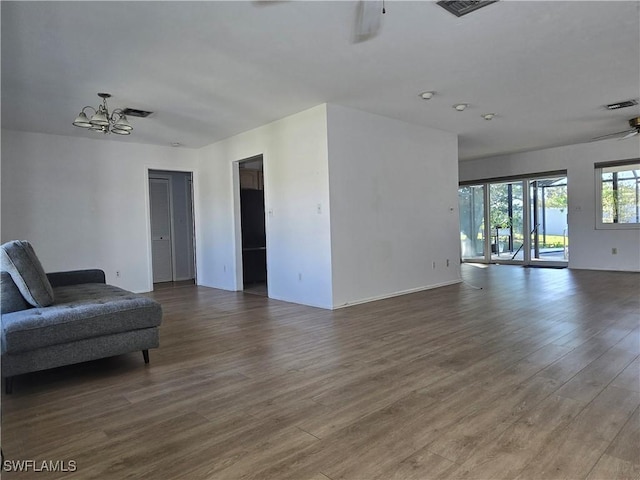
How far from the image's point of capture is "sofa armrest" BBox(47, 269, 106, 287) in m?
4.32

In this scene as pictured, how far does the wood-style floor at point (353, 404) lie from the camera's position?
5.61 feet

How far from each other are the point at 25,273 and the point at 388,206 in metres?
4.32

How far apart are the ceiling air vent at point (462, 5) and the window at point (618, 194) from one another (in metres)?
6.85

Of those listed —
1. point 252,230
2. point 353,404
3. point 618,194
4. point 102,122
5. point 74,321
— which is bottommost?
point 353,404

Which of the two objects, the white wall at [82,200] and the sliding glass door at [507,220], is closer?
the white wall at [82,200]

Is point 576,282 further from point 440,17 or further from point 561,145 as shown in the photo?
point 440,17

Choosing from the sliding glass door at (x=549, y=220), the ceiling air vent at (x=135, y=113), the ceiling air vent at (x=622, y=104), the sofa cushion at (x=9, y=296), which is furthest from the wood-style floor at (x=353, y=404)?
the sliding glass door at (x=549, y=220)

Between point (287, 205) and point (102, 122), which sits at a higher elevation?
point (102, 122)

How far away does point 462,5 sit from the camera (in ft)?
8.88

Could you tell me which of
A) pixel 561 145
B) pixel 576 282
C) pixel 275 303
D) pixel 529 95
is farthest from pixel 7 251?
pixel 561 145

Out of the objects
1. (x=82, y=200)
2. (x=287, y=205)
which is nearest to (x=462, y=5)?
(x=287, y=205)

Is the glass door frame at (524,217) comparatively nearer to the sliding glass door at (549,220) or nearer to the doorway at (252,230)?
the sliding glass door at (549,220)

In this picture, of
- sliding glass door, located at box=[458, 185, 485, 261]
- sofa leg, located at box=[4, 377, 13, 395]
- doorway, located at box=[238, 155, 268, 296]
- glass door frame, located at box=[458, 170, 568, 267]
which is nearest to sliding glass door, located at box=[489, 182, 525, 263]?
glass door frame, located at box=[458, 170, 568, 267]

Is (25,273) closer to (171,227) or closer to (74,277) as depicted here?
(74,277)
